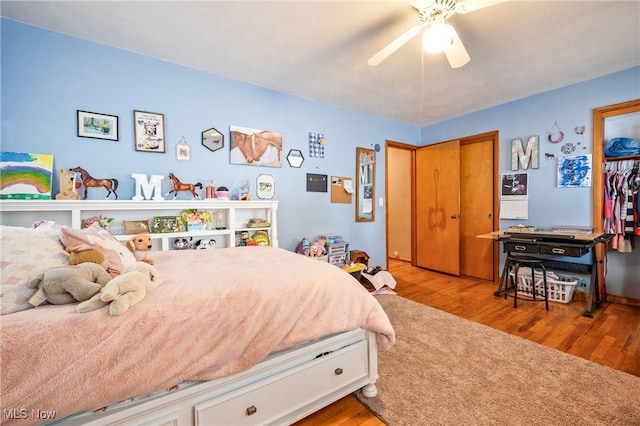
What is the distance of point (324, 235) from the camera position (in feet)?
11.5

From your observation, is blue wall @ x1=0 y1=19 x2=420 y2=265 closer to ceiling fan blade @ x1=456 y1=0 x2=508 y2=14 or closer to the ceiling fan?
the ceiling fan

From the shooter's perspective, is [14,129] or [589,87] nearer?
[14,129]

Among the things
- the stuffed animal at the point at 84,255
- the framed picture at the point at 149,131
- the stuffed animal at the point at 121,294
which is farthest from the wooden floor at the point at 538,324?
the framed picture at the point at 149,131

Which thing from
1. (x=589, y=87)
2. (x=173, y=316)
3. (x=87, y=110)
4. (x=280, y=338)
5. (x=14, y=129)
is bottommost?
(x=280, y=338)

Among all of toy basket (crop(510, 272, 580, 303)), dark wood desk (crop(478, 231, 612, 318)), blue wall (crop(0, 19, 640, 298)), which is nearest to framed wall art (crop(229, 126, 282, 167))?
blue wall (crop(0, 19, 640, 298))

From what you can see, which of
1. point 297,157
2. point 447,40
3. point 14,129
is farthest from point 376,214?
point 14,129

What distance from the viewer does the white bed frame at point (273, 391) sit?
3.13ft

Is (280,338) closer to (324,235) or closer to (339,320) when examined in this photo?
(339,320)

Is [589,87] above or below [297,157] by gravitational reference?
above

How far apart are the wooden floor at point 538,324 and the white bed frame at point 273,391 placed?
12 cm

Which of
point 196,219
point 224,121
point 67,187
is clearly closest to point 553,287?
point 196,219

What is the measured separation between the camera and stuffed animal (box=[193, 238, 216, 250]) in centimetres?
254

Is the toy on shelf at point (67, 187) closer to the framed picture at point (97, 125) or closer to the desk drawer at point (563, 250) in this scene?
the framed picture at point (97, 125)

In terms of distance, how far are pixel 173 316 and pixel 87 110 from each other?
7.11 ft
